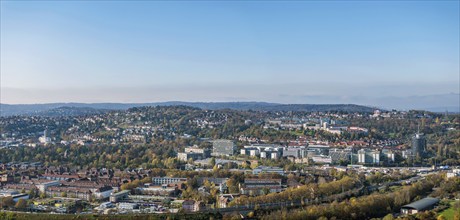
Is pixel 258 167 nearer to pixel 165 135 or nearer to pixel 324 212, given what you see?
pixel 324 212

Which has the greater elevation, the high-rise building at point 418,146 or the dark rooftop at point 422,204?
the high-rise building at point 418,146

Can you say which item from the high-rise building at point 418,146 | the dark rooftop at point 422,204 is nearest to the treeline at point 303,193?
the dark rooftop at point 422,204

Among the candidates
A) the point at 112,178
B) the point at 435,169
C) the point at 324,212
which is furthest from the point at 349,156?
the point at 324,212

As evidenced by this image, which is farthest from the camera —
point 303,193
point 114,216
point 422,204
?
point 303,193

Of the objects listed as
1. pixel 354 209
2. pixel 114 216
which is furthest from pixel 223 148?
pixel 354 209

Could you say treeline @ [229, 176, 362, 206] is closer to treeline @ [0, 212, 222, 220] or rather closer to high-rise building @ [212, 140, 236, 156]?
treeline @ [0, 212, 222, 220]

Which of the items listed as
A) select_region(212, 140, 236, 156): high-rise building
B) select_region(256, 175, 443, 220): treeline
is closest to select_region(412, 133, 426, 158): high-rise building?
select_region(212, 140, 236, 156): high-rise building

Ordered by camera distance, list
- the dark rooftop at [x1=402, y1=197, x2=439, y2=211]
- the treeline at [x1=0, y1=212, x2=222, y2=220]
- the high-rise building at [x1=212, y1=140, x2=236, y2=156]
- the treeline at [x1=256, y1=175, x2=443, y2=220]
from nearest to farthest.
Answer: the treeline at [x1=256, y1=175, x2=443, y2=220], the treeline at [x1=0, y1=212, x2=222, y2=220], the dark rooftop at [x1=402, y1=197, x2=439, y2=211], the high-rise building at [x1=212, y1=140, x2=236, y2=156]

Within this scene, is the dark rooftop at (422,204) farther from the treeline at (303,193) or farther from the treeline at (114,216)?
the treeline at (114,216)

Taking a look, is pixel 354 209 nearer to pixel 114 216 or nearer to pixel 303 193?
pixel 303 193
